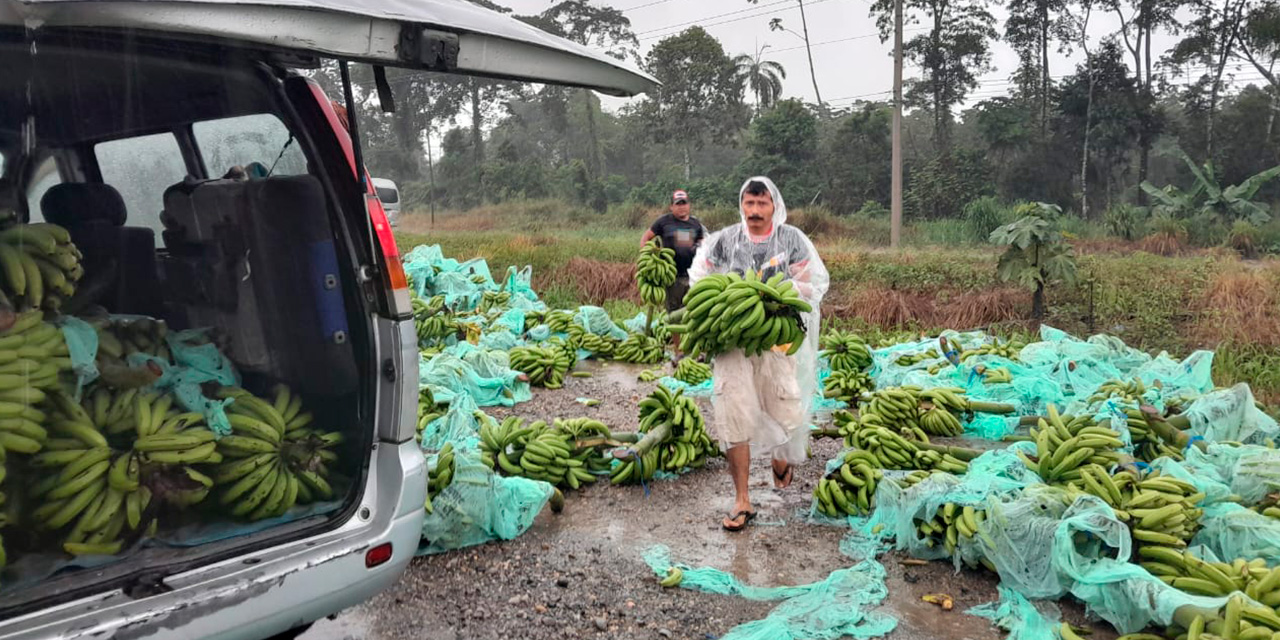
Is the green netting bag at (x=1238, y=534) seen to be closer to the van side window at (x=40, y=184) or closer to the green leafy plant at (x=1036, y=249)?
the van side window at (x=40, y=184)

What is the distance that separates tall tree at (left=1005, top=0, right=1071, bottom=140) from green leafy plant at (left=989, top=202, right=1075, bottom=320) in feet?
53.4

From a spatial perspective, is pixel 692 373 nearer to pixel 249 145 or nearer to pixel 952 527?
pixel 952 527

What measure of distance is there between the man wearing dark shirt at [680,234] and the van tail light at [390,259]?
642cm

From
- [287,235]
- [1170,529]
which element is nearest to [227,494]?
[287,235]

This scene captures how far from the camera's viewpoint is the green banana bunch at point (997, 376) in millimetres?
6535

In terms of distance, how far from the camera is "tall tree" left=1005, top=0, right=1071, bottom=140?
993 inches

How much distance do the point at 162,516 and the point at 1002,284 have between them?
1166cm

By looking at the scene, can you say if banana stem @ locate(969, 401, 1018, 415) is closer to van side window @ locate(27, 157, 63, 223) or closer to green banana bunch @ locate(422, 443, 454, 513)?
green banana bunch @ locate(422, 443, 454, 513)

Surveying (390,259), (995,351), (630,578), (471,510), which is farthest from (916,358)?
(390,259)

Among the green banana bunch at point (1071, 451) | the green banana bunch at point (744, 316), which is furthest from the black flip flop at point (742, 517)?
the green banana bunch at point (1071, 451)

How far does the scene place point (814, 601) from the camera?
12.3 feet

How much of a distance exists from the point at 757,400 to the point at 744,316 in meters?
0.57

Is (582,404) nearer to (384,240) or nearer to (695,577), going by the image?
(695,577)

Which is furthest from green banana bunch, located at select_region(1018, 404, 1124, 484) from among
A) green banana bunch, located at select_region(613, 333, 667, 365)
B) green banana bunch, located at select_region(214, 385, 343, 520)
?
green banana bunch, located at select_region(613, 333, 667, 365)
